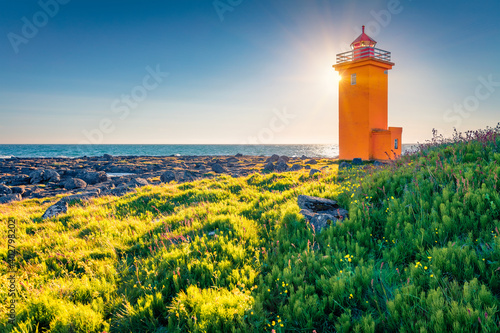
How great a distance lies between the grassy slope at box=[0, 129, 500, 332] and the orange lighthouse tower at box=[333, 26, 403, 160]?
19.6 m

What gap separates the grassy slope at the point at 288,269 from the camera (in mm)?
2945

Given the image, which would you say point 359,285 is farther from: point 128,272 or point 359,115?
point 359,115

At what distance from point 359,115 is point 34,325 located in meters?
27.8

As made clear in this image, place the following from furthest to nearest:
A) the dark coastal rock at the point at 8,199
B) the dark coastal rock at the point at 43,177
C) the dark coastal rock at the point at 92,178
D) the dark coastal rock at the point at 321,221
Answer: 1. the dark coastal rock at the point at 43,177
2. the dark coastal rock at the point at 92,178
3. the dark coastal rock at the point at 8,199
4. the dark coastal rock at the point at 321,221

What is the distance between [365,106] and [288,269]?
84.2 ft

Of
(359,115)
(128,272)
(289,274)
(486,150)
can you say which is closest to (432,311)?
(289,274)

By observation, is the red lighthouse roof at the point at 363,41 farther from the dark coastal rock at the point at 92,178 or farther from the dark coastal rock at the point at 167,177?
the dark coastal rock at the point at 92,178

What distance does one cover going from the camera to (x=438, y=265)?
3.39 m

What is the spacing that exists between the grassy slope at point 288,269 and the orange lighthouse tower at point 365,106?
1964 centimetres

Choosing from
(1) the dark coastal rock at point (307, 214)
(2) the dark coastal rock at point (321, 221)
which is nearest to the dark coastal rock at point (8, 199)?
(1) the dark coastal rock at point (307, 214)

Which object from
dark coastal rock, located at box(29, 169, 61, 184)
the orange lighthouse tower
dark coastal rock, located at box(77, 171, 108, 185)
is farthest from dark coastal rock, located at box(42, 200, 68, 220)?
the orange lighthouse tower

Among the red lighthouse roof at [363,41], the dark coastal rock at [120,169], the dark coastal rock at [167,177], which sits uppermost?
the red lighthouse roof at [363,41]

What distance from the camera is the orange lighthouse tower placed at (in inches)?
1001

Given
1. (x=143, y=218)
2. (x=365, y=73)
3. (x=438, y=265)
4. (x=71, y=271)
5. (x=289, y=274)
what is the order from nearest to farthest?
(x=438, y=265) → (x=289, y=274) → (x=71, y=271) → (x=143, y=218) → (x=365, y=73)
